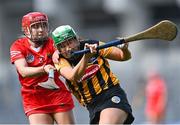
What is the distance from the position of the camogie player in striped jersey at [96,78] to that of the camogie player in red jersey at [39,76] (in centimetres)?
34

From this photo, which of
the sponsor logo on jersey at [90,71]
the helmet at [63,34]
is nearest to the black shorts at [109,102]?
the sponsor logo on jersey at [90,71]

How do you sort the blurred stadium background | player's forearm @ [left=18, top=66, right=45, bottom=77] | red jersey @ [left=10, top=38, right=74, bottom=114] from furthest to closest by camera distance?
the blurred stadium background, red jersey @ [left=10, top=38, right=74, bottom=114], player's forearm @ [left=18, top=66, right=45, bottom=77]

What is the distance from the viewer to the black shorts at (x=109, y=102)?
1005 cm

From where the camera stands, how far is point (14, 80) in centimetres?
2208

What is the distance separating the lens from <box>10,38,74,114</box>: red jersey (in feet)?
34.9

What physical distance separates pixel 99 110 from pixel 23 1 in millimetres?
26200

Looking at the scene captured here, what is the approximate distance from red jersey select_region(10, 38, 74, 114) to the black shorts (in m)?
0.73

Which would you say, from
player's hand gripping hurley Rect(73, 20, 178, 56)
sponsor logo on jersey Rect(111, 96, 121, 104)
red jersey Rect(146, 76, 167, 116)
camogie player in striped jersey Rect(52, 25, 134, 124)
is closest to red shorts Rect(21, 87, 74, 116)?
camogie player in striped jersey Rect(52, 25, 134, 124)

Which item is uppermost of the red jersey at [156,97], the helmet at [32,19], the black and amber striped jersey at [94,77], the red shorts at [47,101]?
the helmet at [32,19]

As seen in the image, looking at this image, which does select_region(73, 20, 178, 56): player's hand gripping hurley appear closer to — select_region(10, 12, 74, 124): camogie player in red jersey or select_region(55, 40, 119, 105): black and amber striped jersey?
select_region(55, 40, 119, 105): black and amber striped jersey

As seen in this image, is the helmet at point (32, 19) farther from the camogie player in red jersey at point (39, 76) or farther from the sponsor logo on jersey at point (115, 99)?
the sponsor logo on jersey at point (115, 99)

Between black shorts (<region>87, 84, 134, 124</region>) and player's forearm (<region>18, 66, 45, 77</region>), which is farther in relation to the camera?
player's forearm (<region>18, 66, 45, 77</region>)

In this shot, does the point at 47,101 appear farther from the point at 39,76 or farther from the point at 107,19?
the point at 107,19

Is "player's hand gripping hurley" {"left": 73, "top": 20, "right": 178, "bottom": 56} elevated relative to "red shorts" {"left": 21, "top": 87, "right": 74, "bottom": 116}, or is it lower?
elevated
